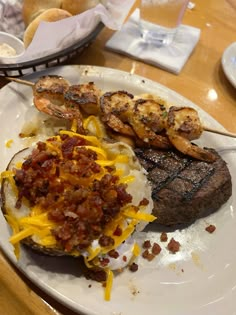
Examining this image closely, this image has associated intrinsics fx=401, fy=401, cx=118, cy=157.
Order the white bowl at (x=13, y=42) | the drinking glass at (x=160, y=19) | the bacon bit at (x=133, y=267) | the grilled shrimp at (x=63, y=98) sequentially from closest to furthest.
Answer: the bacon bit at (x=133, y=267)
the grilled shrimp at (x=63, y=98)
the white bowl at (x=13, y=42)
the drinking glass at (x=160, y=19)

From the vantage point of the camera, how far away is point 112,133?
1910 millimetres

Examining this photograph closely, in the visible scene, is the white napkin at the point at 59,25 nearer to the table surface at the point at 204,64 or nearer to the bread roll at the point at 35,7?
the bread roll at the point at 35,7

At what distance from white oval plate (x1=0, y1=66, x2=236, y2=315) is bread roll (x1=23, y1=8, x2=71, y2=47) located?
19.8 inches

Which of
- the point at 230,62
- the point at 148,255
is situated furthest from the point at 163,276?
the point at 230,62

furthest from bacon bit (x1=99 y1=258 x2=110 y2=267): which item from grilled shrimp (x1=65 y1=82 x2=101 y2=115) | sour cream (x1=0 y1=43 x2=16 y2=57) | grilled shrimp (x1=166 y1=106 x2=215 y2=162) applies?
sour cream (x1=0 y1=43 x2=16 y2=57)

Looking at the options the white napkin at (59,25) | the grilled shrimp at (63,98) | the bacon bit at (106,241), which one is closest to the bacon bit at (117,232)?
the bacon bit at (106,241)

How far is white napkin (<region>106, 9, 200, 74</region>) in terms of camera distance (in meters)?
2.56

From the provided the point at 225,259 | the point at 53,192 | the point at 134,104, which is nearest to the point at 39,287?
the point at 53,192

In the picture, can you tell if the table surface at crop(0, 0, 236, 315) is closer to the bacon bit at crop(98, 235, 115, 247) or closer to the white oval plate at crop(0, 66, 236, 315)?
the white oval plate at crop(0, 66, 236, 315)

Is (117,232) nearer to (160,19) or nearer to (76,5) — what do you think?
(76,5)

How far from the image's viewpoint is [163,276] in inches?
63.0

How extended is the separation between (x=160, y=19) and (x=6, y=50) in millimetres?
1028

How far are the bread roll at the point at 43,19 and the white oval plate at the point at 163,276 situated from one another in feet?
1.65

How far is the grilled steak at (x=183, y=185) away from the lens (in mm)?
1672
